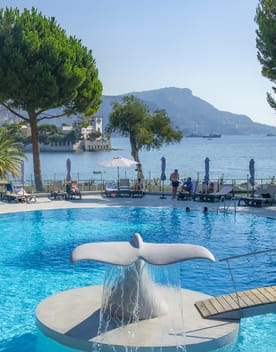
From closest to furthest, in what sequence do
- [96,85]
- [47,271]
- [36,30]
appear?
[47,271]
[36,30]
[96,85]

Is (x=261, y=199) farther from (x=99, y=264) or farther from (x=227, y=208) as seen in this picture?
(x=99, y=264)

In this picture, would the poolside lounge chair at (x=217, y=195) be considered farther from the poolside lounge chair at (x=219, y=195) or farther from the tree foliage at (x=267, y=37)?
the tree foliage at (x=267, y=37)

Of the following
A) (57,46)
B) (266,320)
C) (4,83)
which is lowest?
(266,320)

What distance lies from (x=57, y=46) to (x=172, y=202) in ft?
37.8

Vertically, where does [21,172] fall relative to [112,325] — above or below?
above

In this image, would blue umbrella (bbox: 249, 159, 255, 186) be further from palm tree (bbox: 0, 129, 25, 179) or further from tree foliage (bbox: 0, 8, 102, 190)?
palm tree (bbox: 0, 129, 25, 179)

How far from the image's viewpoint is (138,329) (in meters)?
7.97

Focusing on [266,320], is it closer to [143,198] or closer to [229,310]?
[229,310]

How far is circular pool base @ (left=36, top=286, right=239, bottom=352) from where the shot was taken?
7.61 meters

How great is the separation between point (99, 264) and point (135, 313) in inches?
234

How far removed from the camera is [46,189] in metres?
29.4

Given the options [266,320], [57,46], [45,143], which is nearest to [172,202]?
[57,46]

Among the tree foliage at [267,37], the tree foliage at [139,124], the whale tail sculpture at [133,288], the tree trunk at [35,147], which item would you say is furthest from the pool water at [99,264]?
the tree foliage at [139,124]

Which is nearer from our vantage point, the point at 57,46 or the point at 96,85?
the point at 57,46
